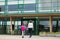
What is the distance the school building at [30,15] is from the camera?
96.0 ft

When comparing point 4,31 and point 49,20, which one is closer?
point 49,20

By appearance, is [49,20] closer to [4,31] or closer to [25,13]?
[25,13]

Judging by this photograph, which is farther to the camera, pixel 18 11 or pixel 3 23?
pixel 3 23

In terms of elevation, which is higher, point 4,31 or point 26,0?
point 26,0

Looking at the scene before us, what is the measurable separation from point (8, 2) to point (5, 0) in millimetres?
497

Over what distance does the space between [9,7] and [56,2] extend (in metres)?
6.37

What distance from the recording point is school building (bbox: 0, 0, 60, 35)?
29.3m

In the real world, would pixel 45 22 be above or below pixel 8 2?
below

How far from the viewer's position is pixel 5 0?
102 feet

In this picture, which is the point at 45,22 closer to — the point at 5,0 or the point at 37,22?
the point at 37,22

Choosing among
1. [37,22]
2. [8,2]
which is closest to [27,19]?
[37,22]

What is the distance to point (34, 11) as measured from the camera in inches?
1174

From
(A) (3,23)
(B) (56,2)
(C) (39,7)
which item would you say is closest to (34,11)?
(C) (39,7)

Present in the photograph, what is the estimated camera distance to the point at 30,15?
95.1ft
